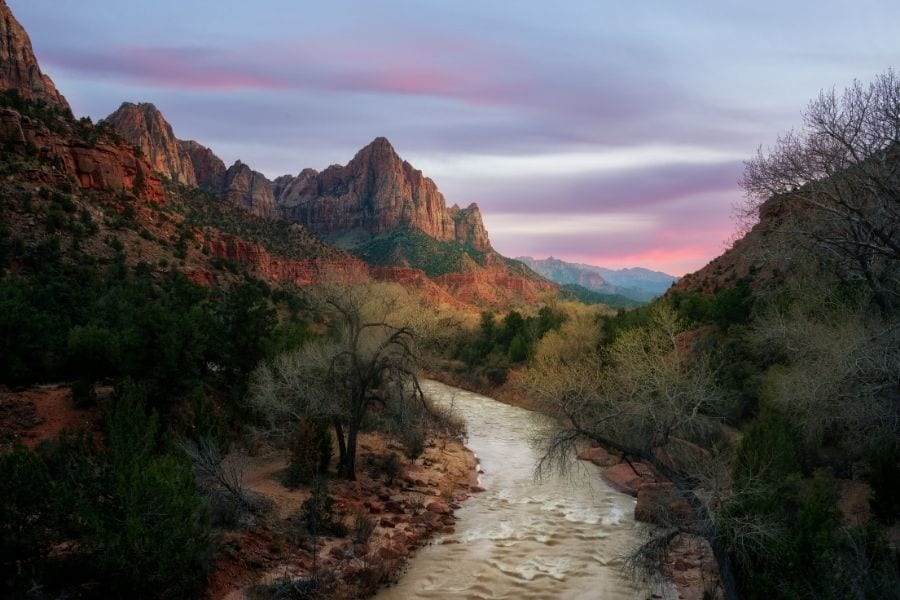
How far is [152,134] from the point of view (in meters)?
128

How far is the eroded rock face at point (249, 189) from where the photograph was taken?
162m

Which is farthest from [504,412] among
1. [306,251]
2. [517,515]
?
[306,251]

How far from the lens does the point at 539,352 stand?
128ft

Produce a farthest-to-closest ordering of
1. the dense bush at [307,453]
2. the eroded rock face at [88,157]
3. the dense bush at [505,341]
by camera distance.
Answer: the dense bush at [505,341]
the eroded rock face at [88,157]
the dense bush at [307,453]

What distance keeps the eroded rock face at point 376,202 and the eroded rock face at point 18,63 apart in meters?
102

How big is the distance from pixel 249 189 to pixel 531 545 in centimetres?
17124

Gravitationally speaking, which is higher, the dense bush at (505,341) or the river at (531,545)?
the dense bush at (505,341)

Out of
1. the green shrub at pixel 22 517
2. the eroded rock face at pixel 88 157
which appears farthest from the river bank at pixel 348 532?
the eroded rock face at pixel 88 157

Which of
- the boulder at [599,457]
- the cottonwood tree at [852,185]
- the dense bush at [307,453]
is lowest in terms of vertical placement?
the boulder at [599,457]

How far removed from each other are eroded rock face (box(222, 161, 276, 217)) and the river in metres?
157

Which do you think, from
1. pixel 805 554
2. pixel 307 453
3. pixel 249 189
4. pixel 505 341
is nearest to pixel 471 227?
pixel 249 189

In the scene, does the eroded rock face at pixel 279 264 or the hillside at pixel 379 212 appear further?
the hillside at pixel 379 212

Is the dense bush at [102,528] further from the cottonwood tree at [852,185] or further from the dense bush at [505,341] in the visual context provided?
the dense bush at [505,341]

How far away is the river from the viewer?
11.8m
